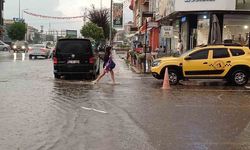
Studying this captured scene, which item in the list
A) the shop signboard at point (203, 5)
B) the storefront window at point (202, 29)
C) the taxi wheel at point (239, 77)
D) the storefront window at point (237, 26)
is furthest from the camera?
the storefront window at point (202, 29)

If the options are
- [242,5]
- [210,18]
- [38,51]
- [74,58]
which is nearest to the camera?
[74,58]

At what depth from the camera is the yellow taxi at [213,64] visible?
68.9ft

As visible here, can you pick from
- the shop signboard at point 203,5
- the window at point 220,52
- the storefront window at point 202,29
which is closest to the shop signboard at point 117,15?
the storefront window at point 202,29

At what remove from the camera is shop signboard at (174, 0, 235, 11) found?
3375 centimetres

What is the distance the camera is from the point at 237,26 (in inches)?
1416

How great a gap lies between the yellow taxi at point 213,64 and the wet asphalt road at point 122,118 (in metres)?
1.99

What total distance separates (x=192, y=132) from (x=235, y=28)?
27085mm

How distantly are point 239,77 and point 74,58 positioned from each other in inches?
282

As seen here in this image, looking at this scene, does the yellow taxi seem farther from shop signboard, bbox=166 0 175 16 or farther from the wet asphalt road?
shop signboard, bbox=166 0 175 16

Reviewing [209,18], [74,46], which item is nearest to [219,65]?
[74,46]

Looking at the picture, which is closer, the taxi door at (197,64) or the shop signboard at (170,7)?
the taxi door at (197,64)

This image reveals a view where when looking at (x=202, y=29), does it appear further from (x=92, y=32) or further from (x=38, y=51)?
(x=92, y=32)

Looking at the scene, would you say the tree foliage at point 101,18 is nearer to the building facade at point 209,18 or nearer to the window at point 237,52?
the building facade at point 209,18

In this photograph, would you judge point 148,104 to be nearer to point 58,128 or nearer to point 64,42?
point 58,128
